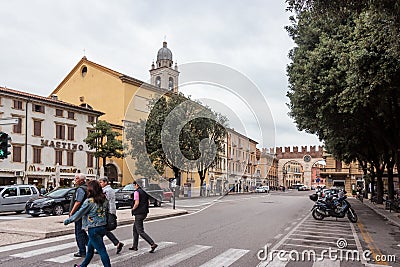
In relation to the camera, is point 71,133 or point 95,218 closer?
point 95,218

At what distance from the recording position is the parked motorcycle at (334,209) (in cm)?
1900

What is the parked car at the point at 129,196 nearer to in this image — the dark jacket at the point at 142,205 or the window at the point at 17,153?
the dark jacket at the point at 142,205

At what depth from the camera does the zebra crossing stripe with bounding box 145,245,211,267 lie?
28.2ft

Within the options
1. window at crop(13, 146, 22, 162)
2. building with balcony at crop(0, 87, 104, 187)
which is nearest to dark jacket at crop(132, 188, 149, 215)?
building with balcony at crop(0, 87, 104, 187)

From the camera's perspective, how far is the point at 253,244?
451 inches

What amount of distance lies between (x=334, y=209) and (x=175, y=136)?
56.8 ft

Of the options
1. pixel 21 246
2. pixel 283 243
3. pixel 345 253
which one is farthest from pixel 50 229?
pixel 345 253

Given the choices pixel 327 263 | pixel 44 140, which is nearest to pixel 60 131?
pixel 44 140

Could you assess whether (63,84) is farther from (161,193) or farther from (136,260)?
(136,260)

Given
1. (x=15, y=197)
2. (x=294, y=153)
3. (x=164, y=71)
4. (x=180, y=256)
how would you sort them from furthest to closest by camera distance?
(x=294, y=153), (x=164, y=71), (x=15, y=197), (x=180, y=256)

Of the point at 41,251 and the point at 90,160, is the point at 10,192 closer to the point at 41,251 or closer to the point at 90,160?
the point at 41,251

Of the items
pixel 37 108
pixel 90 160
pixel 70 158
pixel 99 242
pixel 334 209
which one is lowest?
pixel 334 209

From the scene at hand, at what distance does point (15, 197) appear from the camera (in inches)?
893

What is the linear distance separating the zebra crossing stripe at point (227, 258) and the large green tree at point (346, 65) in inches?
255
